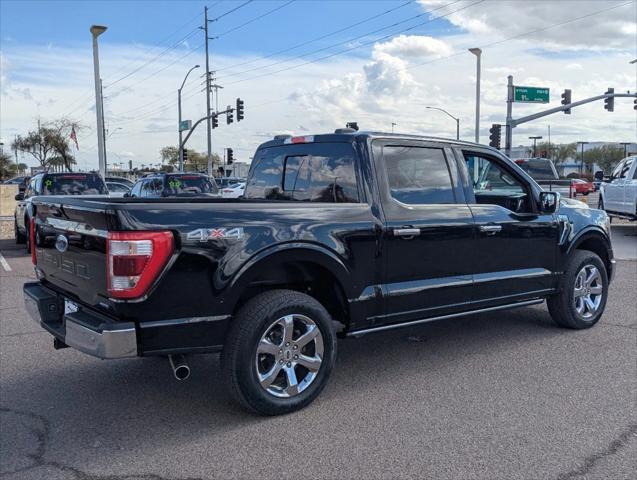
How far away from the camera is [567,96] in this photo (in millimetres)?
31094

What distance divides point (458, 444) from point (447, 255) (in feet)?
5.52

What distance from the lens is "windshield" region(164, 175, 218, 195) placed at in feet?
53.8

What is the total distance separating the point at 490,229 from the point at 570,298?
1.50m

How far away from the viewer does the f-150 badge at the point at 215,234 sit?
3.60 meters

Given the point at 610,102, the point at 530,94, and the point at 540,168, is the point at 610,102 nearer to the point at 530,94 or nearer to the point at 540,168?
the point at 530,94

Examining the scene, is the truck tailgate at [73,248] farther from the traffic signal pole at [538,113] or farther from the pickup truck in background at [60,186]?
the traffic signal pole at [538,113]

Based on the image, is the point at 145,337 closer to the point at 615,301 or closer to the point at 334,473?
the point at 334,473

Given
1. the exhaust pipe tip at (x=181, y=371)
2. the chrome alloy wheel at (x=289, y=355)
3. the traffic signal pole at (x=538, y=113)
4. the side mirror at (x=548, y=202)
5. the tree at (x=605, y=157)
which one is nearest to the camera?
the exhaust pipe tip at (x=181, y=371)

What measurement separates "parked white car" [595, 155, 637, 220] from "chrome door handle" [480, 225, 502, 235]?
39.0ft

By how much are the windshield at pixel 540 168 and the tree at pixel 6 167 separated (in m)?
62.7

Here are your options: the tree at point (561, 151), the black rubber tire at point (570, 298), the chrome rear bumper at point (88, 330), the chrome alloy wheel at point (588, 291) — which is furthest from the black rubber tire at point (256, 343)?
the tree at point (561, 151)

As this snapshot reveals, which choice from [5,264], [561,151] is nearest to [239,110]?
[5,264]

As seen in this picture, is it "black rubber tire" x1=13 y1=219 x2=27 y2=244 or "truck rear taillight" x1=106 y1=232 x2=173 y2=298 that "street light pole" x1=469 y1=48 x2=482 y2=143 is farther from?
"truck rear taillight" x1=106 y1=232 x2=173 y2=298

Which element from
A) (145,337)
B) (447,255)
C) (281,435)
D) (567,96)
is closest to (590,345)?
(447,255)
